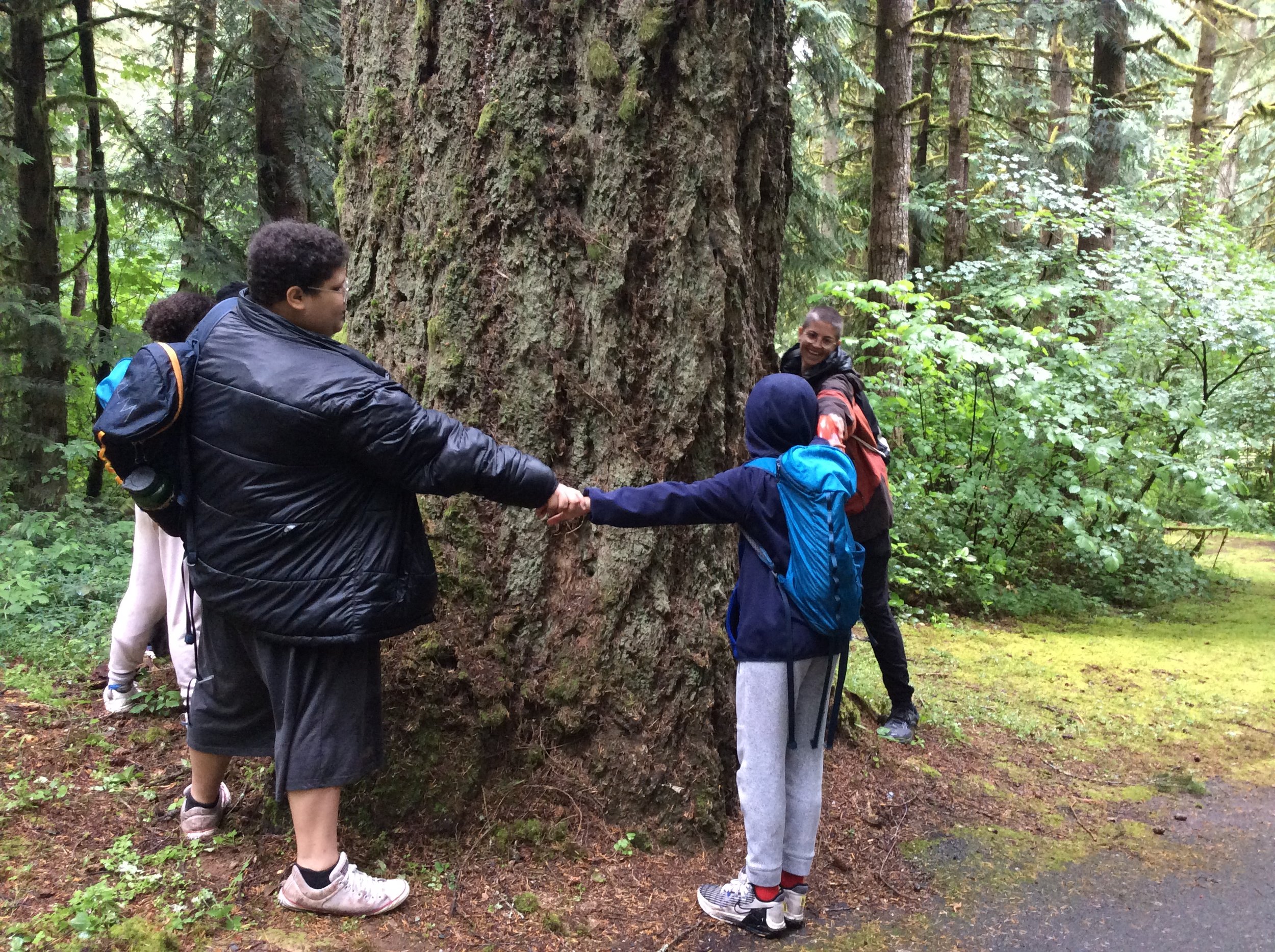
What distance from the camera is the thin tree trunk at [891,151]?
10.3 m

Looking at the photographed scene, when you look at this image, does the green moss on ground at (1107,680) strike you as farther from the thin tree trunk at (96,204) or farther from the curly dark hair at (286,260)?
the thin tree trunk at (96,204)

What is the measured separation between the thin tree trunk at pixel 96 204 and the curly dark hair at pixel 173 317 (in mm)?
6769

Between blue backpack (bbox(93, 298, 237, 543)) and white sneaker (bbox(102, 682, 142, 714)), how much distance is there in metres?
2.03

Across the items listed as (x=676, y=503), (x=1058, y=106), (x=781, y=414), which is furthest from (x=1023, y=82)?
(x=676, y=503)

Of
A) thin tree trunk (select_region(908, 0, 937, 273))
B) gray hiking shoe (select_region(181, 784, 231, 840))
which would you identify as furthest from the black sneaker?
thin tree trunk (select_region(908, 0, 937, 273))

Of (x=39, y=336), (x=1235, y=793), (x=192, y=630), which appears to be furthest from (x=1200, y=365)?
(x=39, y=336)

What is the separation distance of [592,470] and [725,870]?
1633 mm

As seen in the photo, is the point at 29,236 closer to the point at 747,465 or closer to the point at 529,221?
the point at 529,221

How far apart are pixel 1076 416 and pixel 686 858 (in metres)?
5.79

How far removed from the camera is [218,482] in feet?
8.23

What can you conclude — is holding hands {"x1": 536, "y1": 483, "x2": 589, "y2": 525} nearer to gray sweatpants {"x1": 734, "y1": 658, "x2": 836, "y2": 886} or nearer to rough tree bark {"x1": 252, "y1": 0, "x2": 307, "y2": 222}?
gray sweatpants {"x1": 734, "y1": 658, "x2": 836, "y2": 886}

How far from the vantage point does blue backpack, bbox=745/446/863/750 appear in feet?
8.74

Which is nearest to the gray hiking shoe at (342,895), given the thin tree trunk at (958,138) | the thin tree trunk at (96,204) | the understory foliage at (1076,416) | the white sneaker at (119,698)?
the white sneaker at (119,698)

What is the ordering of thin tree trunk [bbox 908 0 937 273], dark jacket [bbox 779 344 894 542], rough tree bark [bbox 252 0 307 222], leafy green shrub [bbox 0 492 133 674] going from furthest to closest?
thin tree trunk [bbox 908 0 937 273] → rough tree bark [bbox 252 0 307 222] → leafy green shrub [bbox 0 492 133 674] → dark jacket [bbox 779 344 894 542]
